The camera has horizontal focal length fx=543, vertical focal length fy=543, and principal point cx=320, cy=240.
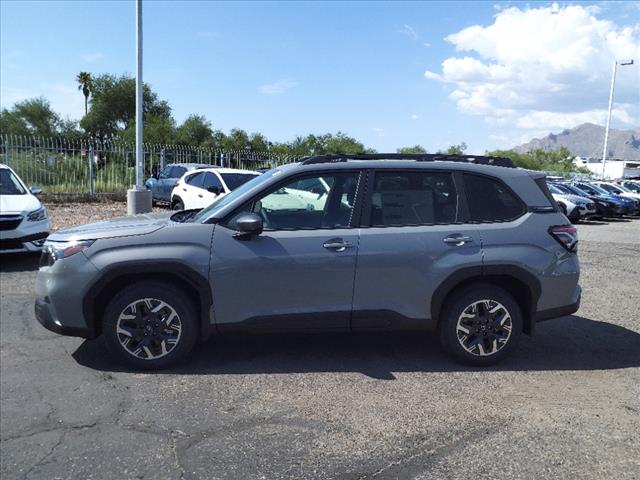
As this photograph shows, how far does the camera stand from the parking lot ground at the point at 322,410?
320 cm

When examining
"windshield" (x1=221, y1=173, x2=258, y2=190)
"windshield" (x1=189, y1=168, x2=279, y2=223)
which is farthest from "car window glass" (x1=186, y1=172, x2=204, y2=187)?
"windshield" (x1=189, y1=168, x2=279, y2=223)

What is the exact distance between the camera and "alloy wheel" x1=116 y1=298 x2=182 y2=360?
443 cm

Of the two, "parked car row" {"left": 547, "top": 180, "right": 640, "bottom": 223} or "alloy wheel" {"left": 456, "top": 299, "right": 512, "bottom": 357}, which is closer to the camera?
"alloy wheel" {"left": 456, "top": 299, "right": 512, "bottom": 357}

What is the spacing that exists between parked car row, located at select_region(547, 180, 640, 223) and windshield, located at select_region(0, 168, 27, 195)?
1846 cm

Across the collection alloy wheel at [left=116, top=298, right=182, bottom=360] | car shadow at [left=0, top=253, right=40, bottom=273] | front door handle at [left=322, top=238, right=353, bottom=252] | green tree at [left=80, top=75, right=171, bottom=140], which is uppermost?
green tree at [left=80, top=75, right=171, bottom=140]

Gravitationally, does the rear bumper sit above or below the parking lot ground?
above

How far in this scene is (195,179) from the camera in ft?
44.8

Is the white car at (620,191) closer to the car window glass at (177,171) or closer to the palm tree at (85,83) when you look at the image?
the car window glass at (177,171)

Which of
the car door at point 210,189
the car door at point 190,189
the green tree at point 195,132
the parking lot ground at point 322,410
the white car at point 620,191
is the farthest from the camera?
the green tree at point 195,132

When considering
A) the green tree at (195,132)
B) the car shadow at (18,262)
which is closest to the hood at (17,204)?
the car shadow at (18,262)

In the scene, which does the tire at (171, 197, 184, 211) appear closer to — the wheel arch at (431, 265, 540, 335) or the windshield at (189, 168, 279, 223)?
the windshield at (189, 168, 279, 223)

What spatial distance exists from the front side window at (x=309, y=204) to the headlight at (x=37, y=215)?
5.78 meters

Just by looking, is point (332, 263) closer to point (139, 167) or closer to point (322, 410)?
point (322, 410)

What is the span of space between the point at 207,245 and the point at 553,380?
3.08 m
